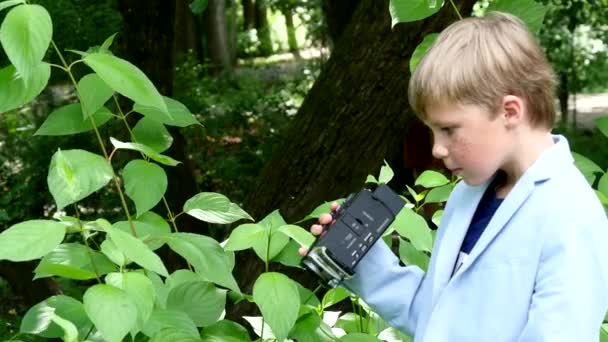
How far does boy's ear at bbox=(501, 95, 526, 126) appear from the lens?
5.87 ft

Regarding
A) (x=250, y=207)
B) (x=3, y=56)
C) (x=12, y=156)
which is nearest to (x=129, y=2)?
(x=3, y=56)

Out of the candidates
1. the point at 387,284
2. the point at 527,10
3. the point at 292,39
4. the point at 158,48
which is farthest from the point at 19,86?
the point at 292,39

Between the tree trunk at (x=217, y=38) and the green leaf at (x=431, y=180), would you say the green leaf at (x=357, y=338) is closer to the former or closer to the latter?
the green leaf at (x=431, y=180)

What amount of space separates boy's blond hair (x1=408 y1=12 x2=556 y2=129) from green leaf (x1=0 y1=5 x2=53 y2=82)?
639 millimetres

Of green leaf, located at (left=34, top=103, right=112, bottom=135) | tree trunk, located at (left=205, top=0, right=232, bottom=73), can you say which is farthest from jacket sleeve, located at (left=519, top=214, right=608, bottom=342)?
tree trunk, located at (left=205, top=0, right=232, bottom=73)

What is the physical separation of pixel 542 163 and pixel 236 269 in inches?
103

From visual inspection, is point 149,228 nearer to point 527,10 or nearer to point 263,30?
point 527,10

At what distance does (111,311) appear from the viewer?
175 centimetres

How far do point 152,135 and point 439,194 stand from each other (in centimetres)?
68

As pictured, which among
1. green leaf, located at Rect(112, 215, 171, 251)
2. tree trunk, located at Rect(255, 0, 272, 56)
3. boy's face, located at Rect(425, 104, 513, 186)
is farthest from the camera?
tree trunk, located at Rect(255, 0, 272, 56)

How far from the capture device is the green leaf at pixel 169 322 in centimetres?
196

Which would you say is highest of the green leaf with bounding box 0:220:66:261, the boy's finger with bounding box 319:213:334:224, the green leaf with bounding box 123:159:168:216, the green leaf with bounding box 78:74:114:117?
the green leaf with bounding box 78:74:114:117

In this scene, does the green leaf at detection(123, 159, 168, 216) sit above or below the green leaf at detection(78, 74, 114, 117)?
below

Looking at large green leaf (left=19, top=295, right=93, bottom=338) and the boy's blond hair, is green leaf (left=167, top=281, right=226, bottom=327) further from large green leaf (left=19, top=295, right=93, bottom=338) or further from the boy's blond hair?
the boy's blond hair
